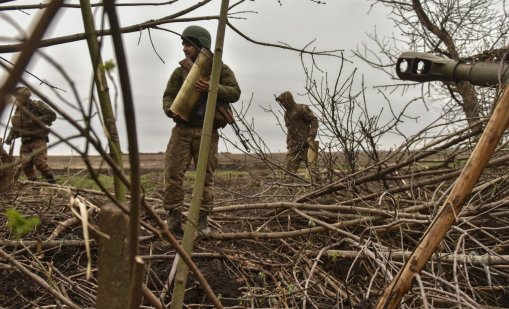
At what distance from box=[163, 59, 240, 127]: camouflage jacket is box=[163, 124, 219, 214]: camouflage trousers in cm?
10

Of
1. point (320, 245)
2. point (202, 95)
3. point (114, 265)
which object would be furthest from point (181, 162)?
point (114, 265)

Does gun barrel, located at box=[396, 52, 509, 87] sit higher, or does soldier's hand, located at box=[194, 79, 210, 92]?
soldier's hand, located at box=[194, 79, 210, 92]

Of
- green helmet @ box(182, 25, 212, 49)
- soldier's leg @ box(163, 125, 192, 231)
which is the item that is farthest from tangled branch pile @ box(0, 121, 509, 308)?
green helmet @ box(182, 25, 212, 49)

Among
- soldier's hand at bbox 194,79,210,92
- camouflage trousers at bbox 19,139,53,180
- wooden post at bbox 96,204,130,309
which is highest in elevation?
soldier's hand at bbox 194,79,210,92

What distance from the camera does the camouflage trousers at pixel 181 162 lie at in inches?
167

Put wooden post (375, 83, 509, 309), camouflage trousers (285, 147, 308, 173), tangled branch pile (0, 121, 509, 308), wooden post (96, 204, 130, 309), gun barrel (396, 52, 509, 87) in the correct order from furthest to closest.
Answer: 1. camouflage trousers (285, 147, 308, 173)
2. tangled branch pile (0, 121, 509, 308)
3. gun barrel (396, 52, 509, 87)
4. wooden post (375, 83, 509, 309)
5. wooden post (96, 204, 130, 309)

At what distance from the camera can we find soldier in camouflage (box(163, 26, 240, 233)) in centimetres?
416

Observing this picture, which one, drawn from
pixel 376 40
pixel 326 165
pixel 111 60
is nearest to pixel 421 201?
pixel 326 165

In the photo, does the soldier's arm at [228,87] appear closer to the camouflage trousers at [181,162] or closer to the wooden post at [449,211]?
the camouflage trousers at [181,162]

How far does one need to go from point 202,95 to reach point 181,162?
61cm

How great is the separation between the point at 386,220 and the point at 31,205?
128 inches

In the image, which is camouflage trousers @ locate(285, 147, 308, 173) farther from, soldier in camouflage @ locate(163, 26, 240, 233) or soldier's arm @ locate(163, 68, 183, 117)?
soldier's arm @ locate(163, 68, 183, 117)

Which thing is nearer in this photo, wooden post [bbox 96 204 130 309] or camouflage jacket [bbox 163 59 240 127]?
wooden post [bbox 96 204 130 309]

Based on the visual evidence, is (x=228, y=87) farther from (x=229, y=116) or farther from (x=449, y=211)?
(x=449, y=211)
